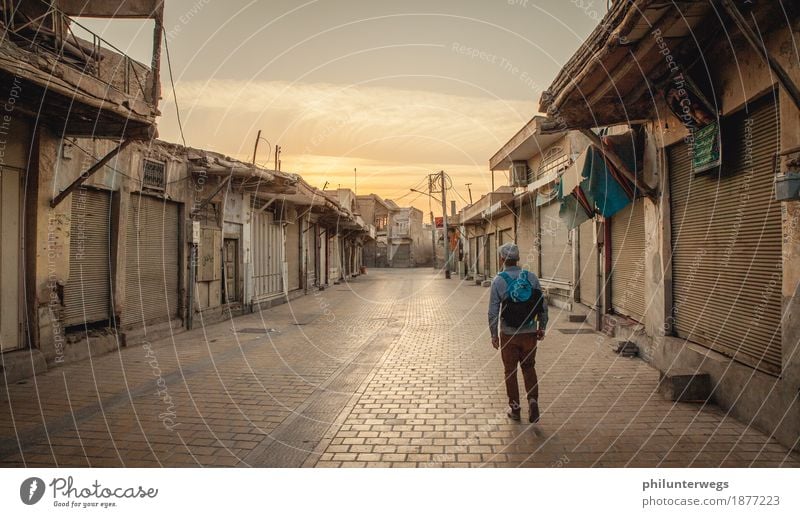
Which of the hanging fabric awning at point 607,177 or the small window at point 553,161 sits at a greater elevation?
the small window at point 553,161

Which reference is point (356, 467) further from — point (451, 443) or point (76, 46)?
point (76, 46)

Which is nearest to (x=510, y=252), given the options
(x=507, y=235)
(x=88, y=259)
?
(x=88, y=259)

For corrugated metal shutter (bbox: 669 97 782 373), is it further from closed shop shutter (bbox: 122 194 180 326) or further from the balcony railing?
closed shop shutter (bbox: 122 194 180 326)

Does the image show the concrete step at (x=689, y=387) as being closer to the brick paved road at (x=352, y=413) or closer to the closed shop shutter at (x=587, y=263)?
the brick paved road at (x=352, y=413)

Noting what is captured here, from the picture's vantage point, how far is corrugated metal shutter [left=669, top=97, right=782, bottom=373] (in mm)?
5105

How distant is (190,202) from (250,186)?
9.03 ft

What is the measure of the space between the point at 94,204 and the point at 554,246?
542 inches

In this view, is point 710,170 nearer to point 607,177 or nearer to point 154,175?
point 607,177

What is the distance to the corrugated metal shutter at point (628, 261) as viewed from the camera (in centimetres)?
922

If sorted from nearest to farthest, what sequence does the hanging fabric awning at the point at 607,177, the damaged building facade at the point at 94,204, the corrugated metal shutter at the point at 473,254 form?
the damaged building facade at the point at 94,204, the hanging fabric awning at the point at 607,177, the corrugated metal shutter at the point at 473,254

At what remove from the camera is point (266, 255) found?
58.1 ft
